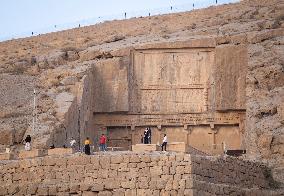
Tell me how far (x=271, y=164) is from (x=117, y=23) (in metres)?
23.9

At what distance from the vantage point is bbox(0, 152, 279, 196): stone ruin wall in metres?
25.4

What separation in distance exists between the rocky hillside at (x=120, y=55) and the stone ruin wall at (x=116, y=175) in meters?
4.65

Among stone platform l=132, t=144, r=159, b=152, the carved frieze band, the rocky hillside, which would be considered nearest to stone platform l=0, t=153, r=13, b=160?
the rocky hillside

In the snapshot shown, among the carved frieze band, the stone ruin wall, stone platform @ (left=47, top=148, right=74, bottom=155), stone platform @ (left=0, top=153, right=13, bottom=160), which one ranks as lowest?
the stone ruin wall

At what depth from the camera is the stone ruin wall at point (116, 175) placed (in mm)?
25391

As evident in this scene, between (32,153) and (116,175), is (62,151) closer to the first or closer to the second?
(32,153)

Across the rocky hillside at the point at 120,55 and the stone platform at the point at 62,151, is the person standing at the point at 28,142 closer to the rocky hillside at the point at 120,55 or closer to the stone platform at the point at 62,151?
the rocky hillside at the point at 120,55

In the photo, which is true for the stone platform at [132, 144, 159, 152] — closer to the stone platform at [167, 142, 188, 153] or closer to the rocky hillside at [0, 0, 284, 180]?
the stone platform at [167, 142, 188, 153]

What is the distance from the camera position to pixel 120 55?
41.2 metres

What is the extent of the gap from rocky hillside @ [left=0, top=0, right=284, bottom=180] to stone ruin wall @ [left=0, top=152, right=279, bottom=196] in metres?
4.65

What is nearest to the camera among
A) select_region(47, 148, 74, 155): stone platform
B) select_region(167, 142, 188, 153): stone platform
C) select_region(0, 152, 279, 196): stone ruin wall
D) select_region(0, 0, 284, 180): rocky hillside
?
select_region(0, 152, 279, 196): stone ruin wall

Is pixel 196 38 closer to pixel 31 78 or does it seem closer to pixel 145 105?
pixel 145 105

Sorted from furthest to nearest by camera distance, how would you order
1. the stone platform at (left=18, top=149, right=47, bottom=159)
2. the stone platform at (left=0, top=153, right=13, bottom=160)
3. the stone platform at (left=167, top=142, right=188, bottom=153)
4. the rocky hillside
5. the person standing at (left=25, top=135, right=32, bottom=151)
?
the rocky hillside < the person standing at (left=25, top=135, right=32, bottom=151) < the stone platform at (left=0, top=153, right=13, bottom=160) < the stone platform at (left=18, top=149, right=47, bottom=159) < the stone platform at (left=167, top=142, right=188, bottom=153)

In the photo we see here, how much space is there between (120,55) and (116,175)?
52.5 ft
